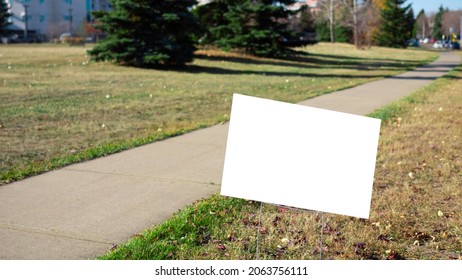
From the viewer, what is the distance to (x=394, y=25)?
64312 millimetres

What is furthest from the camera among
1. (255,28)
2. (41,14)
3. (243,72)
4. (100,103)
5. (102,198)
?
(41,14)

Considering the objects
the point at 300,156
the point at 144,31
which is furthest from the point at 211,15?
the point at 300,156

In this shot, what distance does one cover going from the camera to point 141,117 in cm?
1033

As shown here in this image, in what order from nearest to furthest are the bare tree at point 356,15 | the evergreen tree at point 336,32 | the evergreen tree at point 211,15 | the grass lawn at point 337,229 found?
the grass lawn at point 337,229
the evergreen tree at point 211,15
the bare tree at point 356,15
the evergreen tree at point 336,32

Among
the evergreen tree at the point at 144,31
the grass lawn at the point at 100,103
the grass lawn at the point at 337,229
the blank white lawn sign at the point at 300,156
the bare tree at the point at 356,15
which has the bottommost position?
the grass lawn at the point at 337,229

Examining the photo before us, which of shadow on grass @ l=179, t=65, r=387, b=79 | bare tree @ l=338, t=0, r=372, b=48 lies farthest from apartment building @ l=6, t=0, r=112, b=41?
shadow on grass @ l=179, t=65, r=387, b=79

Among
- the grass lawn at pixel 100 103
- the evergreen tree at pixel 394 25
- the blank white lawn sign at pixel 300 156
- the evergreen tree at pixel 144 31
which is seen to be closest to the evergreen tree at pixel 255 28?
the grass lawn at pixel 100 103

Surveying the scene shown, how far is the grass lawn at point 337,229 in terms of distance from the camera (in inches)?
160

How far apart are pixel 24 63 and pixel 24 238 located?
63.8ft

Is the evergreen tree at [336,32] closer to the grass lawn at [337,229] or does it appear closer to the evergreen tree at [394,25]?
the evergreen tree at [394,25]

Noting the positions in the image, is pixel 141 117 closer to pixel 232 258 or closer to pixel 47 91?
pixel 47 91

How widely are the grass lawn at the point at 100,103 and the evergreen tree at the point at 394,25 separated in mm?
43936

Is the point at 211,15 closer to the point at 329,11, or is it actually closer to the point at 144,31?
the point at 144,31

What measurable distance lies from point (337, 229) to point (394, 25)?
63.9 metres
